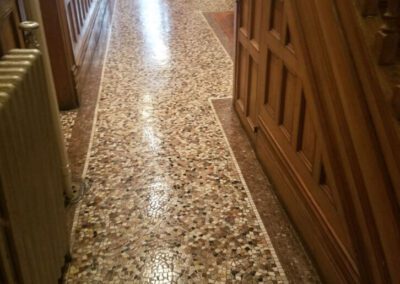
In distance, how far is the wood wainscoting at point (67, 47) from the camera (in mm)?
2879

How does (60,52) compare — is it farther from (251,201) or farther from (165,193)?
(251,201)

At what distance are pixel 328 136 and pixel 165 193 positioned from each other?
1.10 meters

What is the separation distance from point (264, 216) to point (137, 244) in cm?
62

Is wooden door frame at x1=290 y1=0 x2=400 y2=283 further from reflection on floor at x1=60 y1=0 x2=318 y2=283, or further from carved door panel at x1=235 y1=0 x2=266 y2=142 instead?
carved door panel at x1=235 y1=0 x2=266 y2=142

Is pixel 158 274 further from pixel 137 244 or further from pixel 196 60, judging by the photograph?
pixel 196 60

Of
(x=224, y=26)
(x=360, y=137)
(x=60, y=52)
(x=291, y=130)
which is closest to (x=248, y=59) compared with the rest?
(x=291, y=130)

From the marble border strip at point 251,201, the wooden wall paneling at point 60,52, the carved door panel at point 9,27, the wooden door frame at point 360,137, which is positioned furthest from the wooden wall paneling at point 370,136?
the wooden wall paneling at point 60,52

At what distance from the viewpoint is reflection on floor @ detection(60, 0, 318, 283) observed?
5.91ft

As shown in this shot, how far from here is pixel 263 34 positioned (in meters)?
2.27

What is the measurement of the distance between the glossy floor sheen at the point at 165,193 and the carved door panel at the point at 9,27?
83 centimetres

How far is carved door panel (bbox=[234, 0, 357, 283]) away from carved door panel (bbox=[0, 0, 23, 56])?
1115 millimetres

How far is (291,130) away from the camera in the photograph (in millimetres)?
2021

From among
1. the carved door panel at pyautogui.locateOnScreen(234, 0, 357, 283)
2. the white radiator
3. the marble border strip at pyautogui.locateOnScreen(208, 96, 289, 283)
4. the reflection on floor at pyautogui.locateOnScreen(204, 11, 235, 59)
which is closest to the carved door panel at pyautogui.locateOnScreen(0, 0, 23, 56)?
the white radiator

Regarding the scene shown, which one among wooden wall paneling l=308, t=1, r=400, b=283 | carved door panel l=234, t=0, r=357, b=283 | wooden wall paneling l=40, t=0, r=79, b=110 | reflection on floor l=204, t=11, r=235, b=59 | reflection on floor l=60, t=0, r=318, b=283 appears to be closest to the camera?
wooden wall paneling l=308, t=1, r=400, b=283
